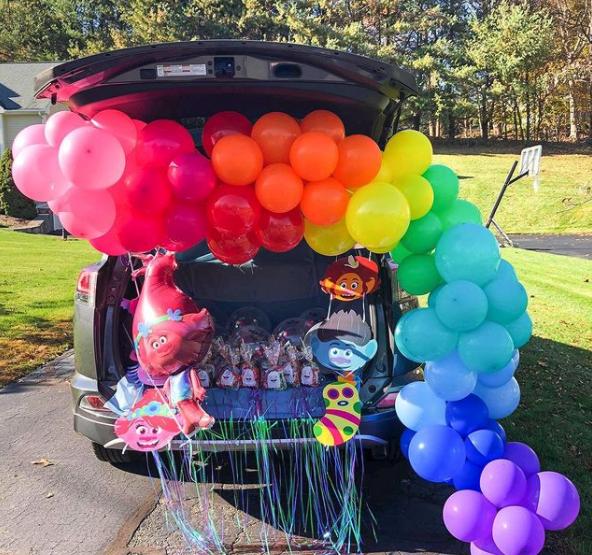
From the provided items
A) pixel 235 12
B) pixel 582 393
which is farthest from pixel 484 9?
pixel 582 393

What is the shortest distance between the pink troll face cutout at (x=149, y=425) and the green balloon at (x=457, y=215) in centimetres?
164

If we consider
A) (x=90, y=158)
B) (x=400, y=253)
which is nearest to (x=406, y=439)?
(x=400, y=253)

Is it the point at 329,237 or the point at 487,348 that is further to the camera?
the point at 329,237

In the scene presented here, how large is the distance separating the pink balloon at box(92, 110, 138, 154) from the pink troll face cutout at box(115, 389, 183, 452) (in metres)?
1.23

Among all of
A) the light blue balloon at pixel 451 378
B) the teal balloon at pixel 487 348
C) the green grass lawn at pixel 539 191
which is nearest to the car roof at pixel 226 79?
the teal balloon at pixel 487 348

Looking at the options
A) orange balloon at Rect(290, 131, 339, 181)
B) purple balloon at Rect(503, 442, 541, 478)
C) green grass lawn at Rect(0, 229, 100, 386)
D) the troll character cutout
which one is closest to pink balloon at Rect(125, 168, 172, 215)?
orange balloon at Rect(290, 131, 339, 181)

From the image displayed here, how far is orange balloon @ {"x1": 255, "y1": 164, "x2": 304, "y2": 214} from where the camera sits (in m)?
2.55

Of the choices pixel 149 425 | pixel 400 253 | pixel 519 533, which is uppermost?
pixel 400 253

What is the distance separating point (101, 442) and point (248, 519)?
2.90 feet

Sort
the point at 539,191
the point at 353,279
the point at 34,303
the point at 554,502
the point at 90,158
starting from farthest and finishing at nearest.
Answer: the point at 539,191 → the point at 34,303 → the point at 353,279 → the point at 554,502 → the point at 90,158

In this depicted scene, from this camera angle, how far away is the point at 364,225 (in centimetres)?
256

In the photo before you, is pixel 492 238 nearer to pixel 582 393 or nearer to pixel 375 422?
pixel 375 422

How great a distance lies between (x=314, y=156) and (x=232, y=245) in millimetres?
598

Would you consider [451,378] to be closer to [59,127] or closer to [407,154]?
[407,154]
